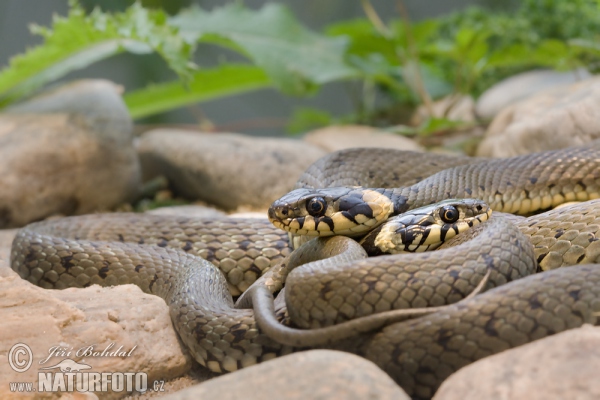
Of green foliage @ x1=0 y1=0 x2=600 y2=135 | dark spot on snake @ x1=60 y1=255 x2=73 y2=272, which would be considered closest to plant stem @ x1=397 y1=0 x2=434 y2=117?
green foliage @ x1=0 y1=0 x2=600 y2=135

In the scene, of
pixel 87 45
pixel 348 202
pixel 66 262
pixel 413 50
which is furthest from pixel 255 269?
pixel 413 50

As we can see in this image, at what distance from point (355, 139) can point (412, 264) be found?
471cm

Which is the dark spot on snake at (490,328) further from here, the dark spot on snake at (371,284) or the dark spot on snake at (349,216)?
the dark spot on snake at (349,216)

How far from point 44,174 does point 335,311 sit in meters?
4.23

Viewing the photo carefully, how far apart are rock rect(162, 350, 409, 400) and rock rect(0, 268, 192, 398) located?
74 cm

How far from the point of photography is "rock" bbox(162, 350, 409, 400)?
2223mm

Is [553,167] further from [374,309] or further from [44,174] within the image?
[44,174]

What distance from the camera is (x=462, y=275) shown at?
Answer: 2.79m

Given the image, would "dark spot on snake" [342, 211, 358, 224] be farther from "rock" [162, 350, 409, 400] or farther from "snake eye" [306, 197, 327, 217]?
"rock" [162, 350, 409, 400]

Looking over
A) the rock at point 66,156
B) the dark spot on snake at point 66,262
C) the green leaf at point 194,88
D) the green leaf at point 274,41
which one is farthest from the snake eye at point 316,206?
the green leaf at point 194,88

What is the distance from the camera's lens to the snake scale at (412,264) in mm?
2572

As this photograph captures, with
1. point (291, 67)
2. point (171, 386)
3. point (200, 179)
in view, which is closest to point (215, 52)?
point (291, 67)

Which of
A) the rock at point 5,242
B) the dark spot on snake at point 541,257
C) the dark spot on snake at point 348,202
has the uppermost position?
the dark spot on snake at point 348,202

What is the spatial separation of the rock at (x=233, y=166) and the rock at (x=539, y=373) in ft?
13.5
